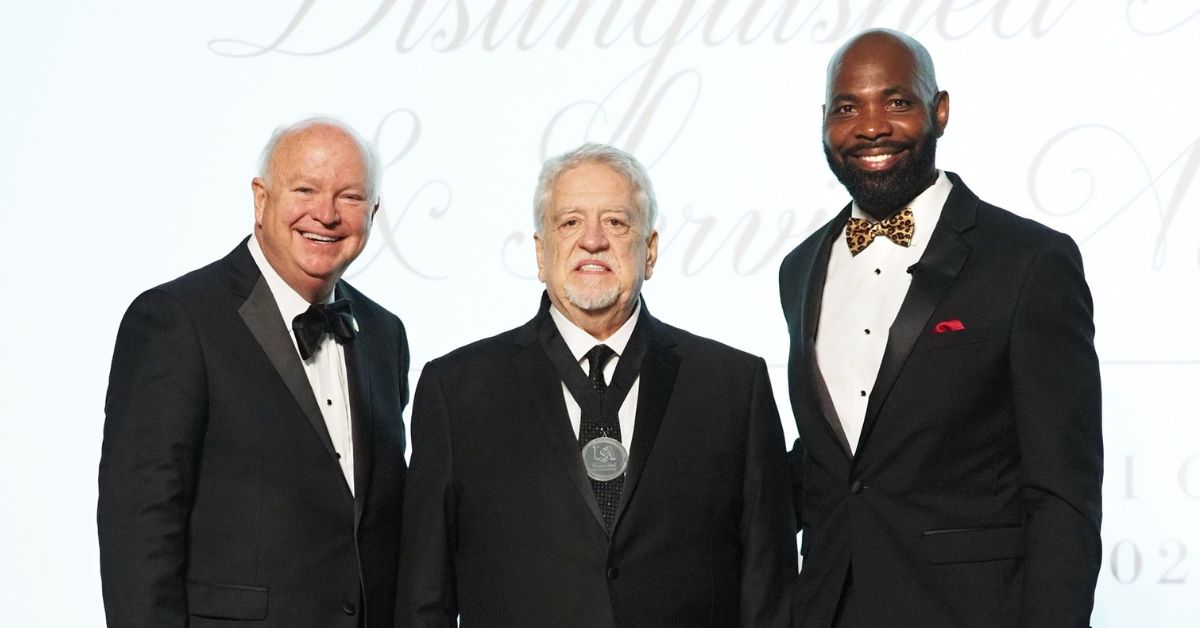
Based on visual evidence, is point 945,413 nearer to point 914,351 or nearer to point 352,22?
point 914,351

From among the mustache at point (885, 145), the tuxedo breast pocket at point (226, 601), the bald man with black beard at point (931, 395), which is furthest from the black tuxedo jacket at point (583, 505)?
the mustache at point (885, 145)

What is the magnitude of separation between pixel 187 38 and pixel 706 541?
257 cm

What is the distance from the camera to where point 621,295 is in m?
2.89

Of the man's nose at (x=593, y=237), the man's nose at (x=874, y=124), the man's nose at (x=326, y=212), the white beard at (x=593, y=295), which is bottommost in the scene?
the white beard at (x=593, y=295)

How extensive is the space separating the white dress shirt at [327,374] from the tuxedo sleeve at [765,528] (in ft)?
2.47

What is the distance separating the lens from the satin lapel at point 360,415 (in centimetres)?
291

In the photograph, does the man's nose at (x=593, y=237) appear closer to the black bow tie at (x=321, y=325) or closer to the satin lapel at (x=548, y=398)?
the satin lapel at (x=548, y=398)

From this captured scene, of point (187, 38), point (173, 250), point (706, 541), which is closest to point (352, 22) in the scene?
point (187, 38)

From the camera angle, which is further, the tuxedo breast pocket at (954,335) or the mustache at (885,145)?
the mustache at (885,145)

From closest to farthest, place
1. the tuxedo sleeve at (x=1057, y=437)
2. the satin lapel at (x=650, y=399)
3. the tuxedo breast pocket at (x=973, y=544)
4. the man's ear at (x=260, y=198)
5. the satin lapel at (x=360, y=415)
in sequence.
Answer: the tuxedo sleeve at (x=1057, y=437), the tuxedo breast pocket at (x=973, y=544), the satin lapel at (x=650, y=399), the satin lapel at (x=360, y=415), the man's ear at (x=260, y=198)

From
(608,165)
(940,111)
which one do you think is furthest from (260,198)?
(940,111)

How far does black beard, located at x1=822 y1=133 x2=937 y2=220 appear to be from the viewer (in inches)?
113

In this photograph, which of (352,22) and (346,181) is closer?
(346,181)

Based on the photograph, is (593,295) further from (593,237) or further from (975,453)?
(975,453)
